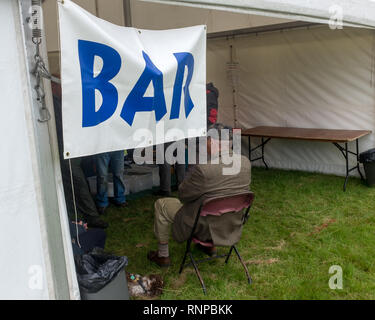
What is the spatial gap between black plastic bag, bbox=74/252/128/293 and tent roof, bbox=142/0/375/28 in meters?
1.65

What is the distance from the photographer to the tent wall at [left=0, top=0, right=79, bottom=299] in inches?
75.5

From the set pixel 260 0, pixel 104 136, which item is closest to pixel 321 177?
pixel 260 0

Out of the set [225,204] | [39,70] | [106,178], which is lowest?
[106,178]

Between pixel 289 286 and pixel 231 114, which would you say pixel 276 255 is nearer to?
pixel 289 286

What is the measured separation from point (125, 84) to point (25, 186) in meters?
0.83

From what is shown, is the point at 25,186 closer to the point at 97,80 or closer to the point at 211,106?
the point at 97,80

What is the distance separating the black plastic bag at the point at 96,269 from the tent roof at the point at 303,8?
5.41 ft

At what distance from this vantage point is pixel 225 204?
8.87 feet

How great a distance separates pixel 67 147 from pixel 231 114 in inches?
206

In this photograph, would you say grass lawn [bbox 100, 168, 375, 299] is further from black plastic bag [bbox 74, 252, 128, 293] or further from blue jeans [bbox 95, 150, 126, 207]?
black plastic bag [bbox 74, 252, 128, 293]

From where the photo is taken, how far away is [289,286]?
114 inches

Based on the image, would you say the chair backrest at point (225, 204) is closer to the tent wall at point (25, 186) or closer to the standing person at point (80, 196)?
the tent wall at point (25, 186)

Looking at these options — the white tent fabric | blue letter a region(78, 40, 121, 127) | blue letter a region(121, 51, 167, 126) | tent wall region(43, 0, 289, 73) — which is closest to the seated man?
blue letter a region(121, 51, 167, 126)

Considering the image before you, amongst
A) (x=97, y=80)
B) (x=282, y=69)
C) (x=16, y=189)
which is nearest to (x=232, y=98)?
(x=282, y=69)
